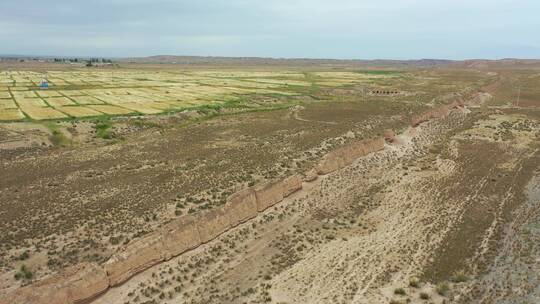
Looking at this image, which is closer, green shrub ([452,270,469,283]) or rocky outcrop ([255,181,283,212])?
green shrub ([452,270,469,283])

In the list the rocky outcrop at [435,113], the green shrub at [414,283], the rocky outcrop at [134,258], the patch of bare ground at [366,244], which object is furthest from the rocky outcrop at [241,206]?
the rocky outcrop at [435,113]

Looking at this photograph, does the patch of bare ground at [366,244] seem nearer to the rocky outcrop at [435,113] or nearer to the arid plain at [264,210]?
the arid plain at [264,210]

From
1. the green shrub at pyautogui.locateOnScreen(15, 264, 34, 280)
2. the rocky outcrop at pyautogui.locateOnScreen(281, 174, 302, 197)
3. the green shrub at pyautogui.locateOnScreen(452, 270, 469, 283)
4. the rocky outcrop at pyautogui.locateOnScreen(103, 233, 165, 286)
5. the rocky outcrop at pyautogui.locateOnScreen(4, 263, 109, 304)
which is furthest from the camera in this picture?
the rocky outcrop at pyautogui.locateOnScreen(281, 174, 302, 197)

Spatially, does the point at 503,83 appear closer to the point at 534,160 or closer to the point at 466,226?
the point at 534,160

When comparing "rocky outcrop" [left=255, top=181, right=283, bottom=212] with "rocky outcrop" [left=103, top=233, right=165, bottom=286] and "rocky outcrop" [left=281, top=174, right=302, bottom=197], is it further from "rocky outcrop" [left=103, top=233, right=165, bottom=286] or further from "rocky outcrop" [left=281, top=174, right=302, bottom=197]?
"rocky outcrop" [left=103, top=233, right=165, bottom=286]

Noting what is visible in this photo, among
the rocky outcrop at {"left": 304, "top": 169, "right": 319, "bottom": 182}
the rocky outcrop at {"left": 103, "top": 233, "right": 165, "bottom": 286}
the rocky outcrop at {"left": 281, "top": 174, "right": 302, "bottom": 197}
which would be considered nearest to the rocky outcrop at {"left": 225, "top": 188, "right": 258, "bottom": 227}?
the rocky outcrop at {"left": 281, "top": 174, "right": 302, "bottom": 197}

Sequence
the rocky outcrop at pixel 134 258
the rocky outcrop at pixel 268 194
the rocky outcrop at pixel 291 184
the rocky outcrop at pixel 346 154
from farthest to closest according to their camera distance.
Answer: the rocky outcrop at pixel 346 154 → the rocky outcrop at pixel 291 184 → the rocky outcrop at pixel 268 194 → the rocky outcrop at pixel 134 258

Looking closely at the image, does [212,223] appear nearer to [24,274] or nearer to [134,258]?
[134,258]

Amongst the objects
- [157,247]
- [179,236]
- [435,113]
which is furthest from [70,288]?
[435,113]
